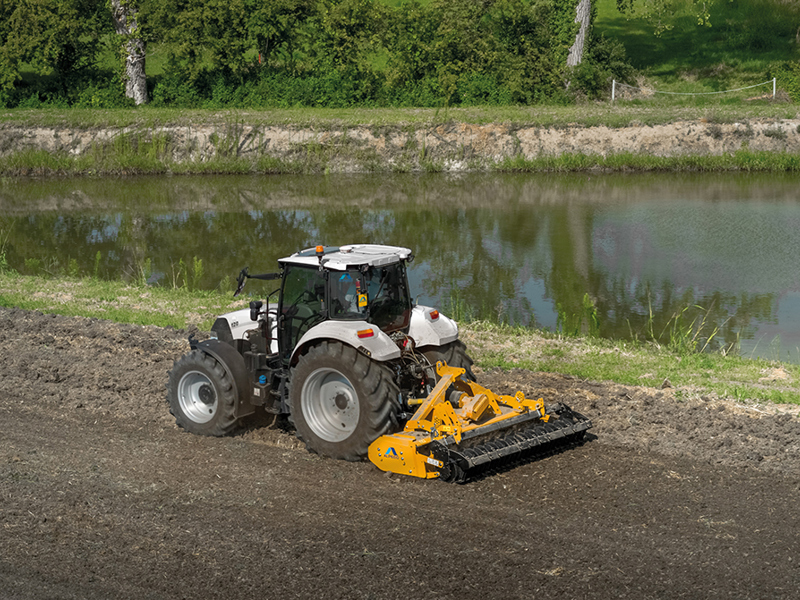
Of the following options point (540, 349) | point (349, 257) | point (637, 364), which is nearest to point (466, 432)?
point (349, 257)

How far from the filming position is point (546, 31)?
40750mm

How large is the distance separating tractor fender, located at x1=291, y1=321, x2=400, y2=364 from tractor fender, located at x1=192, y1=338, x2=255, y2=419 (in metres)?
0.81

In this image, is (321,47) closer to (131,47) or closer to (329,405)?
(131,47)

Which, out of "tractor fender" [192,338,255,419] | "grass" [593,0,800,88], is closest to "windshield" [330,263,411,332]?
"tractor fender" [192,338,255,419]

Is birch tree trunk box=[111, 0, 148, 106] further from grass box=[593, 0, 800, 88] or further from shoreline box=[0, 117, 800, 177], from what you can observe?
grass box=[593, 0, 800, 88]

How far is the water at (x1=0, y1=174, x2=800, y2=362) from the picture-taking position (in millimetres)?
16141

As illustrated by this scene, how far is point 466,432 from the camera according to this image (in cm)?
824

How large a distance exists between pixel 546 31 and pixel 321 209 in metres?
18.7

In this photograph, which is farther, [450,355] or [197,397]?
[197,397]

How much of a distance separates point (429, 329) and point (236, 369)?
1.94 metres

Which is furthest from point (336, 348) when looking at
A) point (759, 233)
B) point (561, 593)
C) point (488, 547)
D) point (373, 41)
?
point (373, 41)

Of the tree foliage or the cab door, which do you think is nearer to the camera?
the cab door

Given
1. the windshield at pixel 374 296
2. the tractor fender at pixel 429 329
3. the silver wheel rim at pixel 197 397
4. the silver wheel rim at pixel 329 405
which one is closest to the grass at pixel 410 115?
the tractor fender at pixel 429 329

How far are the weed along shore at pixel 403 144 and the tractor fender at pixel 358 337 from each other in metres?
26.1
